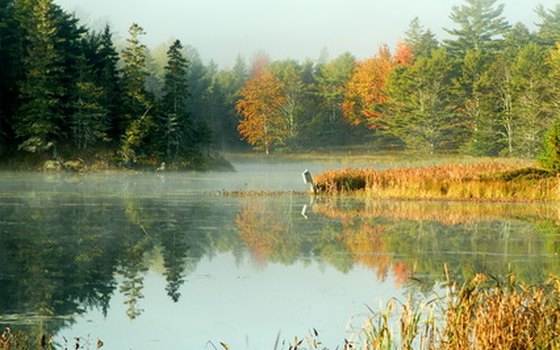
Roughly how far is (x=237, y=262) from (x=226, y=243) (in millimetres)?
2987

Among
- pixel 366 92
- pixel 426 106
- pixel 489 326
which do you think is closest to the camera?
pixel 489 326

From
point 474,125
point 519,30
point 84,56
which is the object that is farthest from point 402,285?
point 519,30

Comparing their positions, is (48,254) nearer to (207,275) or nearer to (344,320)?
(207,275)

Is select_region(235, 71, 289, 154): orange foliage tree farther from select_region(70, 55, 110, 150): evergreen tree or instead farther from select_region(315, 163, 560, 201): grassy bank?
select_region(315, 163, 560, 201): grassy bank

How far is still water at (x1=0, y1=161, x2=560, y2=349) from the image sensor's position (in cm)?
997

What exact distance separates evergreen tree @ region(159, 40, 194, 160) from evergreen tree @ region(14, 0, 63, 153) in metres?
7.90

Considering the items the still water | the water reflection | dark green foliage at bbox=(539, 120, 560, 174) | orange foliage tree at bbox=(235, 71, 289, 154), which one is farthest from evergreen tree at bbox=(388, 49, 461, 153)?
the still water

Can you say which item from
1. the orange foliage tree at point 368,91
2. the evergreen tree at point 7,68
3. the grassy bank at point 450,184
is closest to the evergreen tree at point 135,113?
the evergreen tree at point 7,68

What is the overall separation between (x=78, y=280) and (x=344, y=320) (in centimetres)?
498

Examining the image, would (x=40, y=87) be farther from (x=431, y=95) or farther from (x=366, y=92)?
(x=366, y=92)

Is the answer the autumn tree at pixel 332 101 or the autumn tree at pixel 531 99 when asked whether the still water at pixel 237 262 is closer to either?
the autumn tree at pixel 531 99

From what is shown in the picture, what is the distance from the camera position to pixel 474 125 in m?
83.8

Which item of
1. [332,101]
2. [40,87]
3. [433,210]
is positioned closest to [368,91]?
[332,101]

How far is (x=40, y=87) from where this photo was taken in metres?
56.7
